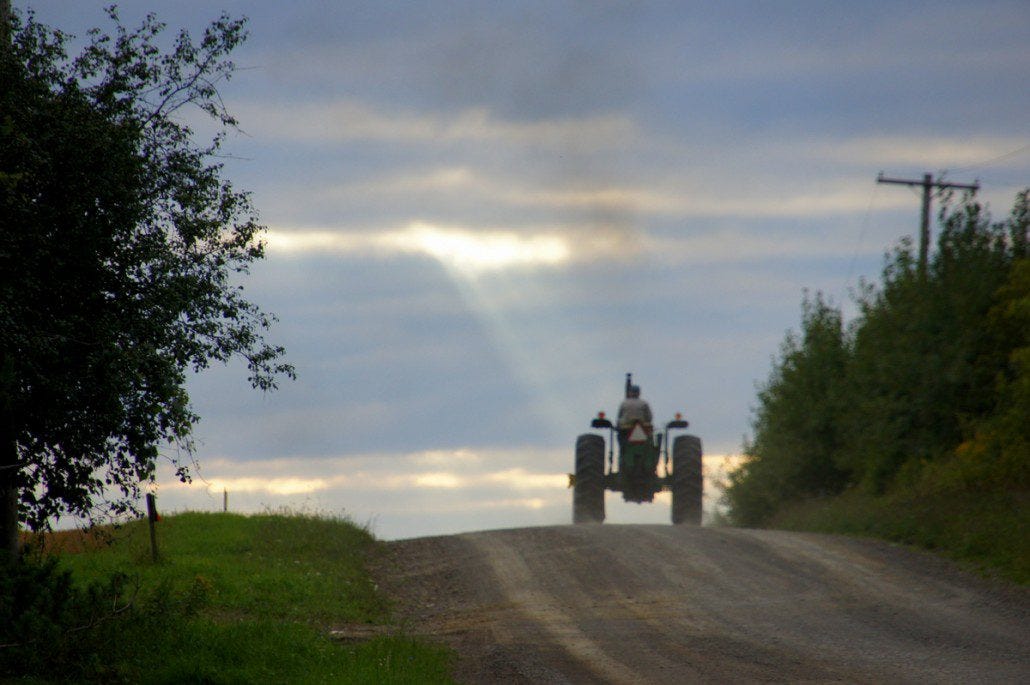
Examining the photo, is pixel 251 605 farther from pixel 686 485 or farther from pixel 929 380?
pixel 929 380

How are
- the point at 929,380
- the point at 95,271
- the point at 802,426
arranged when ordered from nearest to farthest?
the point at 95,271
the point at 929,380
the point at 802,426

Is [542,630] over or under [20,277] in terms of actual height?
under

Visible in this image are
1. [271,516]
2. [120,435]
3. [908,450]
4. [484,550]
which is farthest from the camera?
[908,450]

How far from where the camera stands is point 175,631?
1334cm

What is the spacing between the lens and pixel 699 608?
49.6 feet

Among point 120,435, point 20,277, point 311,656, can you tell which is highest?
point 20,277

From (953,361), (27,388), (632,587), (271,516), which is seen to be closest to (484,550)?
(632,587)

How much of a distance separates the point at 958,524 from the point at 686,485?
7465 mm

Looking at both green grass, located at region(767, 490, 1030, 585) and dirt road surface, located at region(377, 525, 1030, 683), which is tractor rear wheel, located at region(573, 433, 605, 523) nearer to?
dirt road surface, located at region(377, 525, 1030, 683)

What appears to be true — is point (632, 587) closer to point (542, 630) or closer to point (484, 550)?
point (542, 630)

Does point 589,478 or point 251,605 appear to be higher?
point 589,478

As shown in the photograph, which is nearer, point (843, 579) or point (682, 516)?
point (843, 579)

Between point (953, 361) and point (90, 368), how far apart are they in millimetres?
20015

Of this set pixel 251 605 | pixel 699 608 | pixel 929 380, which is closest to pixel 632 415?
pixel 929 380
